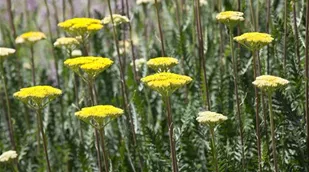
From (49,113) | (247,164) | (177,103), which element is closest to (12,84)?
(49,113)

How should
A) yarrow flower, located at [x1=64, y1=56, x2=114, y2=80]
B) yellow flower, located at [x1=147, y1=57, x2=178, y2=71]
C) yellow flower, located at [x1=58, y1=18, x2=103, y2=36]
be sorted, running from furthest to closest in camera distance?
yellow flower, located at [x1=58, y1=18, x2=103, y2=36]
yellow flower, located at [x1=147, y1=57, x2=178, y2=71]
yarrow flower, located at [x1=64, y1=56, x2=114, y2=80]

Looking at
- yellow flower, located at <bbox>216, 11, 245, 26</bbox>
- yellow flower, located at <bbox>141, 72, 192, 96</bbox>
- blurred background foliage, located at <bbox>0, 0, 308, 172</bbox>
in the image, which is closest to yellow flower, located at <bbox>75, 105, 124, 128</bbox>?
yellow flower, located at <bbox>141, 72, 192, 96</bbox>

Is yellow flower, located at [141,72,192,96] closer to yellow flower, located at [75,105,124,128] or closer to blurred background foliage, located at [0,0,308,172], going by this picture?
yellow flower, located at [75,105,124,128]

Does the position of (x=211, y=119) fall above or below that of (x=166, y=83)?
below

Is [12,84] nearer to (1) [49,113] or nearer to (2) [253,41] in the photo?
(1) [49,113]

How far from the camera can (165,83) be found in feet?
5.74

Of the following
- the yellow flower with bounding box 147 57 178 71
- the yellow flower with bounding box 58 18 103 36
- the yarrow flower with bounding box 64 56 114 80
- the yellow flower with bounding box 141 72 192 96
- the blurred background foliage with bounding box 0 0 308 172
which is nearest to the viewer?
the yellow flower with bounding box 141 72 192 96

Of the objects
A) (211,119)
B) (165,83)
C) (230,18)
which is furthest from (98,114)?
(230,18)

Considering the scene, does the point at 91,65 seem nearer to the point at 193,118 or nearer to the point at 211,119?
the point at 211,119

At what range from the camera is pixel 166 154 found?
8.52ft

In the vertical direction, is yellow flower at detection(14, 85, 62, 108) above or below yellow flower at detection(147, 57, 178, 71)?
below

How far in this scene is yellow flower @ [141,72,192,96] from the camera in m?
1.76

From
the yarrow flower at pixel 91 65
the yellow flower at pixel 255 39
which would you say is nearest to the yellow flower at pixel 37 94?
the yarrow flower at pixel 91 65

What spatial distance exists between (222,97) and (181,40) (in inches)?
15.1
